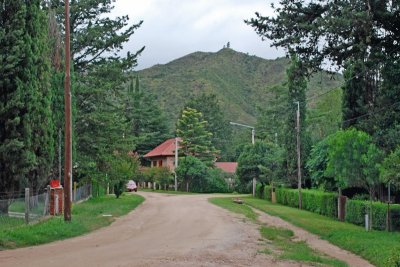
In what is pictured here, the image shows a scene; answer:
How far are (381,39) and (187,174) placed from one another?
5460 cm

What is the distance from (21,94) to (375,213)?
16.5 metres

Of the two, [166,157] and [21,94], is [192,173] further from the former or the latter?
[21,94]

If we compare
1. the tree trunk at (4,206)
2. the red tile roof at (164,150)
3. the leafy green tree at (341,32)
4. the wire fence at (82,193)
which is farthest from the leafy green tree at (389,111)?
the red tile roof at (164,150)

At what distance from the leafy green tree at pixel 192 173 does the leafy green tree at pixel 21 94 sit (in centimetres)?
4846

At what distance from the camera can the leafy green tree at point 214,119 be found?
10569 cm

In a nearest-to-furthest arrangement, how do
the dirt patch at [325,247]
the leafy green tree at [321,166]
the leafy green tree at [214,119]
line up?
1. the dirt patch at [325,247]
2. the leafy green tree at [321,166]
3. the leafy green tree at [214,119]

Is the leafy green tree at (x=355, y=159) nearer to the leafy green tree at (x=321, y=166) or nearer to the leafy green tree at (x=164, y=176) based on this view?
the leafy green tree at (x=321, y=166)

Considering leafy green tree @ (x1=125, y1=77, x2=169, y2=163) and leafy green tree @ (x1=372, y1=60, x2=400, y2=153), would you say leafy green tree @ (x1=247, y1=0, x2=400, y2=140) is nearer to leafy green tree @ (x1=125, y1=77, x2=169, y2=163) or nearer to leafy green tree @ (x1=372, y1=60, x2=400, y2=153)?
leafy green tree @ (x1=372, y1=60, x2=400, y2=153)

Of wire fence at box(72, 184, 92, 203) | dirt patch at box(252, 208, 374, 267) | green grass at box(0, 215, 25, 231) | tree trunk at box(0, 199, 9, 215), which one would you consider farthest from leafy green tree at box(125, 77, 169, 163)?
tree trunk at box(0, 199, 9, 215)

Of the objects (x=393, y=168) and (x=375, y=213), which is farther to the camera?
(x=375, y=213)

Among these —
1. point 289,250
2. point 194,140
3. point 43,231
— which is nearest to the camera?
point 289,250

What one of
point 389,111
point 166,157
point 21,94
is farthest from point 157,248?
point 166,157

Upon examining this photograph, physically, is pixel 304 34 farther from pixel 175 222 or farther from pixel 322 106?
pixel 322 106

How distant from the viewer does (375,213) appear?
2605 centimetres
